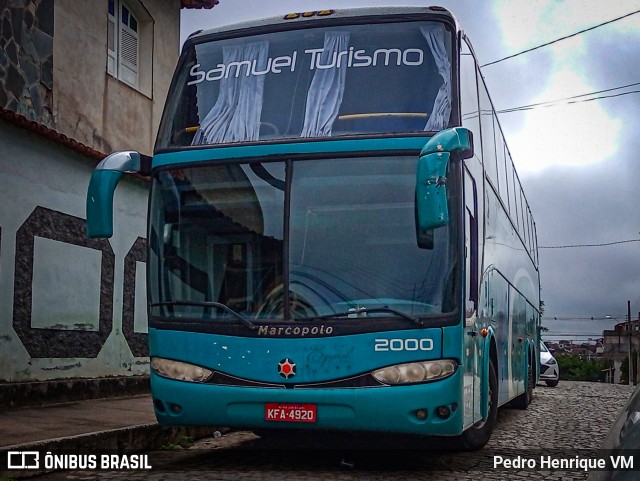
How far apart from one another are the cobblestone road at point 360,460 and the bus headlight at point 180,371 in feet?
2.45

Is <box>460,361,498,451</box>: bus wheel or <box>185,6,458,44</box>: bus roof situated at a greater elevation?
<box>185,6,458,44</box>: bus roof

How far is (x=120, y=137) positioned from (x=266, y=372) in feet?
28.0

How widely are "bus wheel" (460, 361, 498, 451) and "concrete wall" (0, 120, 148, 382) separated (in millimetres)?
5292

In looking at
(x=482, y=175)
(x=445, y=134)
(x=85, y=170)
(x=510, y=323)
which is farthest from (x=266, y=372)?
(x=85, y=170)

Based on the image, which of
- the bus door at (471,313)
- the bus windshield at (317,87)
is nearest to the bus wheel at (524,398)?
the bus door at (471,313)

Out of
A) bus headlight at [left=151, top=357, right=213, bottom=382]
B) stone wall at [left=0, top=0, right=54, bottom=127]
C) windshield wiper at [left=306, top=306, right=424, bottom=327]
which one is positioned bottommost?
bus headlight at [left=151, top=357, right=213, bottom=382]

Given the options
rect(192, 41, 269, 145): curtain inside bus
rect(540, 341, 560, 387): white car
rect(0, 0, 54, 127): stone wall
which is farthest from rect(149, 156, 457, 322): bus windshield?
rect(540, 341, 560, 387): white car

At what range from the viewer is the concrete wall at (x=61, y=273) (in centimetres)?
1023

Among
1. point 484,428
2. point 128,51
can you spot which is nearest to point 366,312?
point 484,428

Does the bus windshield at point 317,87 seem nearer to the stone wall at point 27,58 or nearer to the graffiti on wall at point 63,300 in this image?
the graffiti on wall at point 63,300

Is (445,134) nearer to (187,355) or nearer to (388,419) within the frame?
(388,419)

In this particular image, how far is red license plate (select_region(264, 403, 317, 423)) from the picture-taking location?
661 centimetres

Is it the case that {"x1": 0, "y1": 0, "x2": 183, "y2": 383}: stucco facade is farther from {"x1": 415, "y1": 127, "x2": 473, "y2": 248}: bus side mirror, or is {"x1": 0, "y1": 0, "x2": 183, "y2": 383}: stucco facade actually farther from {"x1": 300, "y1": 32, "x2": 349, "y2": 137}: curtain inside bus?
{"x1": 415, "y1": 127, "x2": 473, "y2": 248}: bus side mirror

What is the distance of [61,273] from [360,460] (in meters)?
5.12
